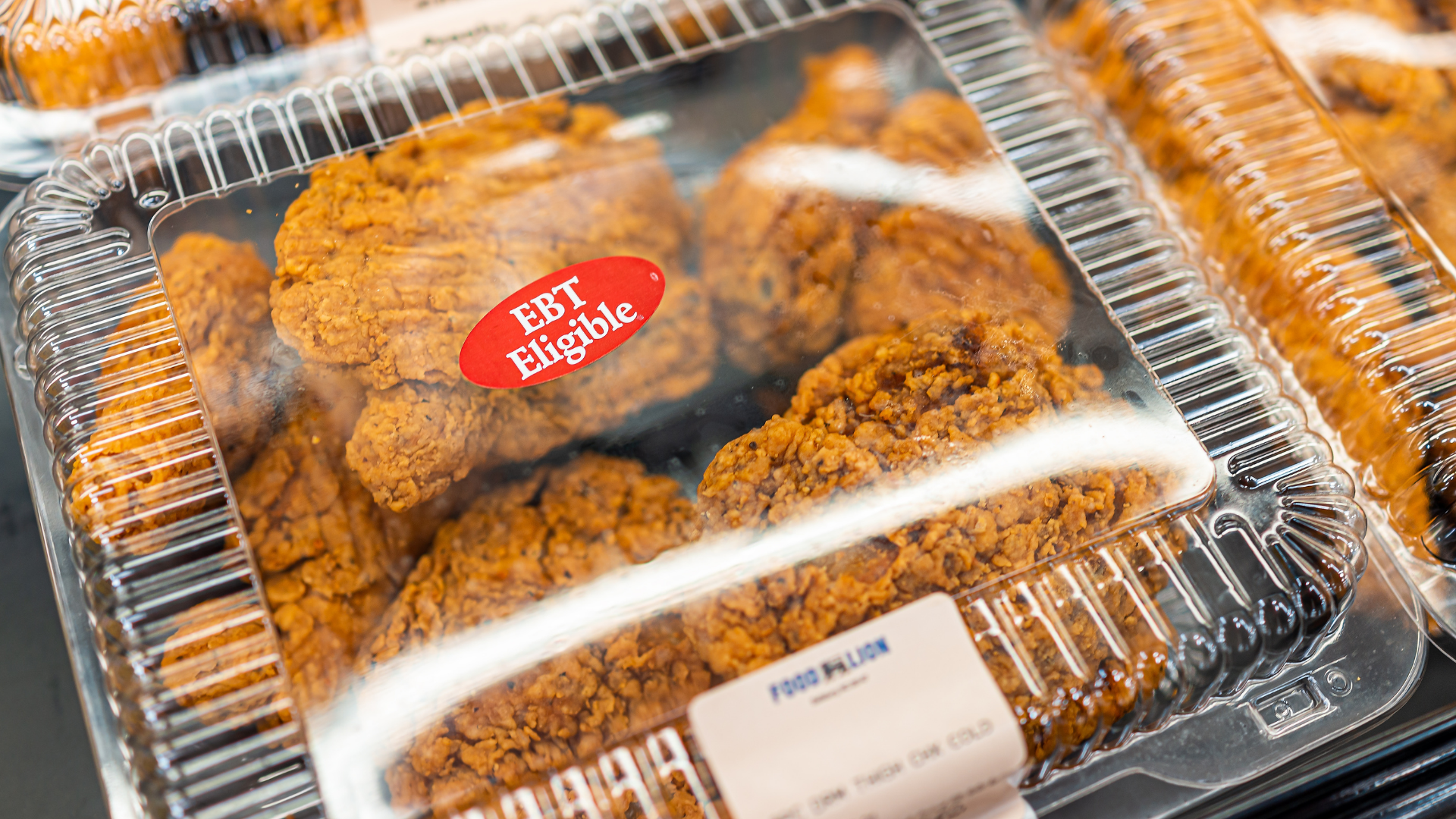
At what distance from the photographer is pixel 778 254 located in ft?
3.00

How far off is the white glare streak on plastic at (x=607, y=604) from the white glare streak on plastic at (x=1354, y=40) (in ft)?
2.12

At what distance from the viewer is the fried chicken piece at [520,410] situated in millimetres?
815

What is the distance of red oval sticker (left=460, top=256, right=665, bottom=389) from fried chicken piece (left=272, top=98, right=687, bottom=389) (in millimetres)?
16

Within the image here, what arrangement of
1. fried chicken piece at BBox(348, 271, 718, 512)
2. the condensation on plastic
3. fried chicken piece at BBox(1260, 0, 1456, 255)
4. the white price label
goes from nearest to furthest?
the white price label, fried chicken piece at BBox(348, 271, 718, 512), the condensation on plastic, fried chicken piece at BBox(1260, 0, 1456, 255)

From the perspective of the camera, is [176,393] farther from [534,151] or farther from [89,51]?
[89,51]

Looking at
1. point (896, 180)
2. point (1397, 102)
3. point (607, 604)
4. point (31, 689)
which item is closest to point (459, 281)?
point (607, 604)

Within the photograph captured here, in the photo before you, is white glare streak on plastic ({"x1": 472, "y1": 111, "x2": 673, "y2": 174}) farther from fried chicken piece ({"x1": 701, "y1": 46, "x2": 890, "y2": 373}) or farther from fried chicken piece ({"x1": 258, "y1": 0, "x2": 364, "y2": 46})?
fried chicken piece ({"x1": 258, "y1": 0, "x2": 364, "y2": 46})

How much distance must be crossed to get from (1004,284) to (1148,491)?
221 millimetres

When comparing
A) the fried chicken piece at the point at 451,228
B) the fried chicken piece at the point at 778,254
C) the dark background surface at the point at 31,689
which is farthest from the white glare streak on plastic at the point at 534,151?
the dark background surface at the point at 31,689

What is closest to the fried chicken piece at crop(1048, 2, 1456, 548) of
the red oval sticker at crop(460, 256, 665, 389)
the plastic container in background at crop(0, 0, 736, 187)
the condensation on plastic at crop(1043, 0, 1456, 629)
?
the condensation on plastic at crop(1043, 0, 1456, 629)

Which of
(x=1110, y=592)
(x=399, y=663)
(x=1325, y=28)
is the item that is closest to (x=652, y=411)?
(x=399, y=663)

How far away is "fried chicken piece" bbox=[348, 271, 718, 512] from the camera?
815 mm

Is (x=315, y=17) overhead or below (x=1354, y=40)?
overhead

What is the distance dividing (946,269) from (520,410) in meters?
0.41
